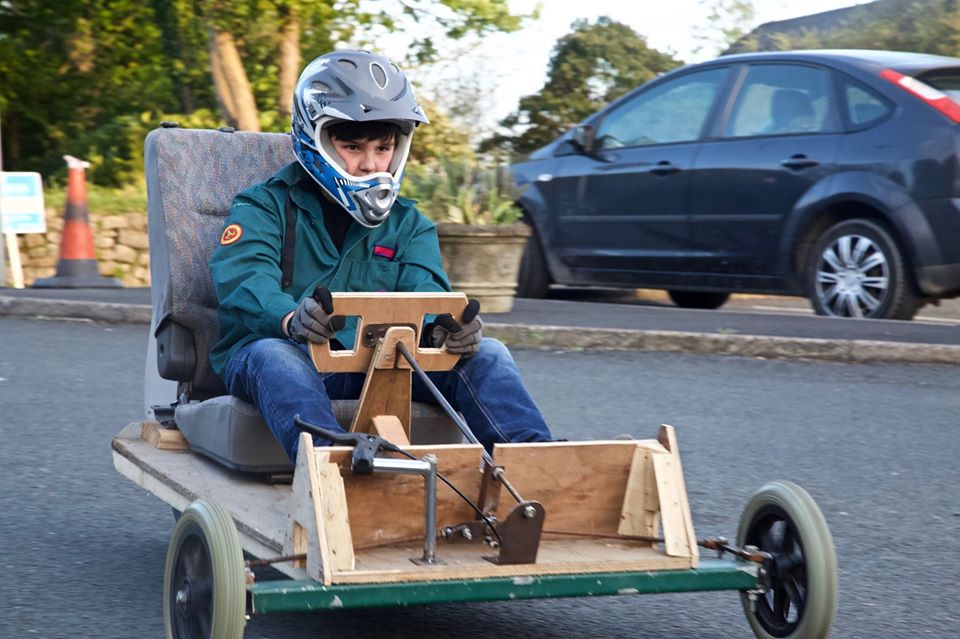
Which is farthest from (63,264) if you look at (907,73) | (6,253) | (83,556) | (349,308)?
(349,308)

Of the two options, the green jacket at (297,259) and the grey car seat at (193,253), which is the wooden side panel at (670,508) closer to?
the grey car seat at (193,253)

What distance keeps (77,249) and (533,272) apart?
409 cm

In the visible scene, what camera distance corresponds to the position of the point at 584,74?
67.2 ft

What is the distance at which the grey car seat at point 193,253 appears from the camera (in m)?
4.18

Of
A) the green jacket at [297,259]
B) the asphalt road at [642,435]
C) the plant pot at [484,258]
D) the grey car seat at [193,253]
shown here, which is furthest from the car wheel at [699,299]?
the green jacket at [297,259]

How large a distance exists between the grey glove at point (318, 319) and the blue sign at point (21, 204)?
10.3 meters

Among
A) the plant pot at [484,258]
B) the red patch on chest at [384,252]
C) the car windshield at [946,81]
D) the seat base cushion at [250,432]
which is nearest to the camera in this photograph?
the seat base cushion at [250,432]

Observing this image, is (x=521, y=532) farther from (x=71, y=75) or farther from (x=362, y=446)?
(x=71, y=75)

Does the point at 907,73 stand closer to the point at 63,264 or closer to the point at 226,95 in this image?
the point at 63,264

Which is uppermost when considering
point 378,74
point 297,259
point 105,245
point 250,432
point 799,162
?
point 378,74

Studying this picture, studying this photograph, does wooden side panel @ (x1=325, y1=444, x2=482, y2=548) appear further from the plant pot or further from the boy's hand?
the plant pot

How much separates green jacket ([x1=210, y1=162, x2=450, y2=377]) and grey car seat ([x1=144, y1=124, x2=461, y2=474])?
143 millimetres

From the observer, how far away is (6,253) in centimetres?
1412

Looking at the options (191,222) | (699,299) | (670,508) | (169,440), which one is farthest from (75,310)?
(670,508)
